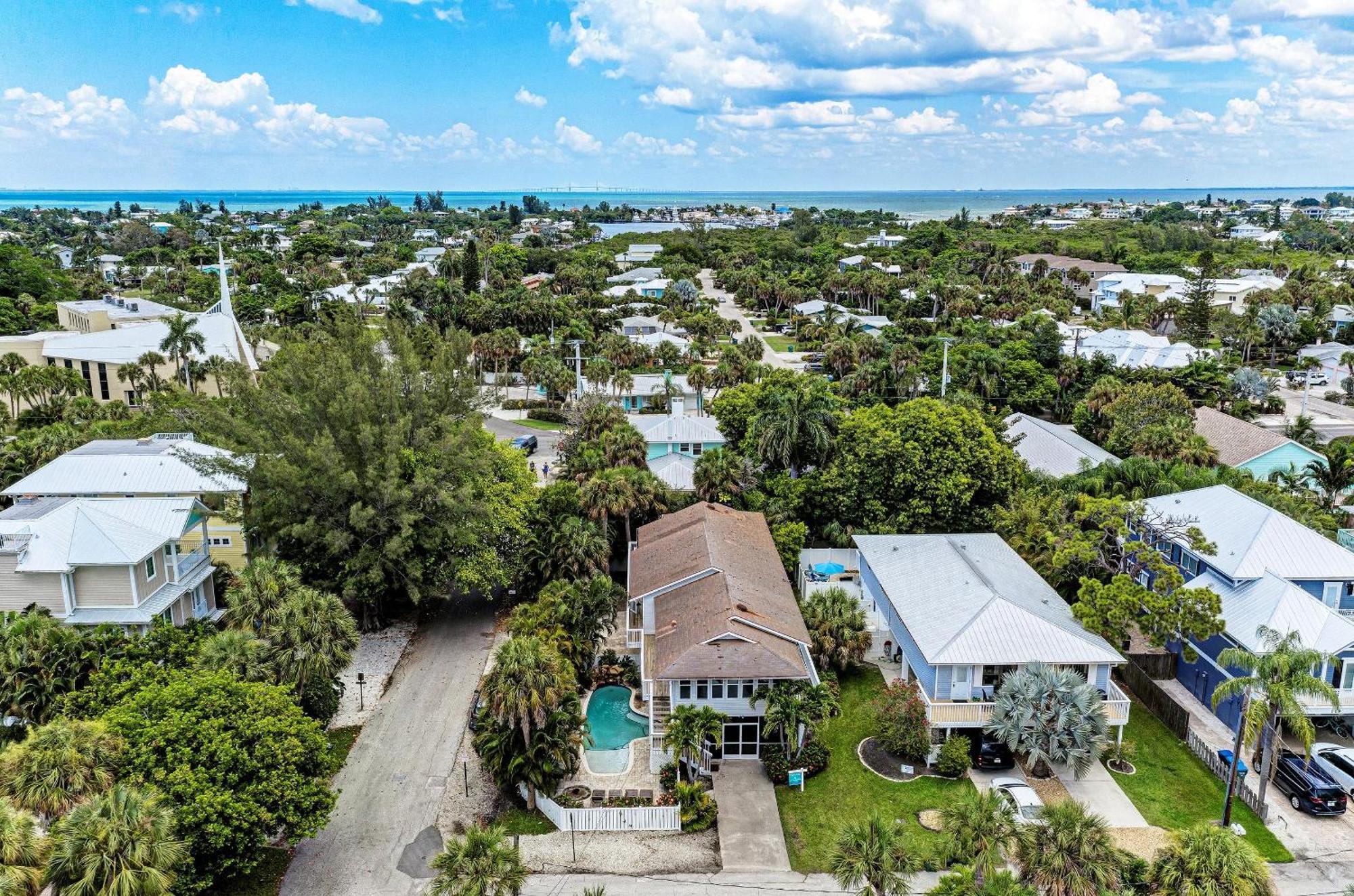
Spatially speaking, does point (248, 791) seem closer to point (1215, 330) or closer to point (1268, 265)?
point (1215, 330)

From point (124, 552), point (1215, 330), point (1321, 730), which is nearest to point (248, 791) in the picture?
point (124, 552)

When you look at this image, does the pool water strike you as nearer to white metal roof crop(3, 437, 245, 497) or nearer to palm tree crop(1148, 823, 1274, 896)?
palm tree crop(1148, 823, 1274, 896)

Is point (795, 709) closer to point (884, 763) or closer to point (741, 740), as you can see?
point (741, 740)

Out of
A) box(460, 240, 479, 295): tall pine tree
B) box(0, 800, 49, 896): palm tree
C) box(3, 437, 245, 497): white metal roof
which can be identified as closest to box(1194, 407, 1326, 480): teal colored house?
box(3, 437, 245, 497): white metal roof

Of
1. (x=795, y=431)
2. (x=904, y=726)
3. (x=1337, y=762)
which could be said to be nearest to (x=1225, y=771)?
(x=1337, y=762)

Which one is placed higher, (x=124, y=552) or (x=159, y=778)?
(x=124, y=552)
